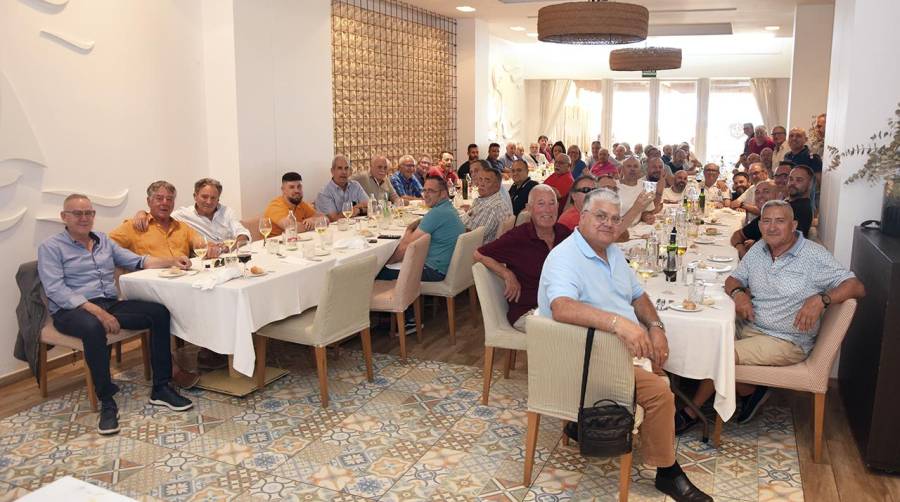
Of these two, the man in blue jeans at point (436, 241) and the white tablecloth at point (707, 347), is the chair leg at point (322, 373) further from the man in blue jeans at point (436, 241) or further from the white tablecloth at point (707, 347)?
the white tablecloth at point (707, 347)

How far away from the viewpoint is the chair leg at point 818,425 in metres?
3.52

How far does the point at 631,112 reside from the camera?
56.9 feet

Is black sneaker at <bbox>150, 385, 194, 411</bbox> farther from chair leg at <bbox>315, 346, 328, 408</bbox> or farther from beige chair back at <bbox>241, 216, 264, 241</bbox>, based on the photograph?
beige chair back at <bbox>241, 216, 264, 241</bbox>

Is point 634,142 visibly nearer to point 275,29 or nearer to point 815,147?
point 815,147

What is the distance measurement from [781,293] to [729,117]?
14.3m

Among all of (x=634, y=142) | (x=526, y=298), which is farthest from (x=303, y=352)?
(x=634, y=142)

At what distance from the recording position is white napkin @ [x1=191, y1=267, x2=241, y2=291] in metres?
4.08

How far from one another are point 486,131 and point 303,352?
8.28m

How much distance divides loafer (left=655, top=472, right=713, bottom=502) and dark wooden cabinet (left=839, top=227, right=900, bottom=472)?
3.19 feet

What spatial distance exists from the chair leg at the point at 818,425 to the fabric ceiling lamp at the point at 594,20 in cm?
259

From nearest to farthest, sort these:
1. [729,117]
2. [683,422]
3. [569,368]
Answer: [569,368]
[683,422]
[729,117]

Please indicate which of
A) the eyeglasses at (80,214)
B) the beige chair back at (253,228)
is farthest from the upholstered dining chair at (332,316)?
the beige chair back at (253,228)

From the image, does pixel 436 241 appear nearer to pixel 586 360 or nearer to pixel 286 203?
pixel 286 203

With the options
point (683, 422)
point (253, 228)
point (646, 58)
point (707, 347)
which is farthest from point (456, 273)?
point (646, 58)
